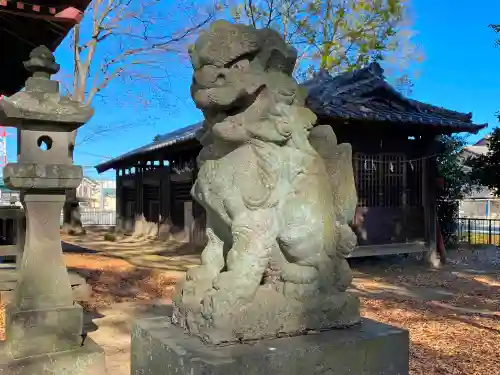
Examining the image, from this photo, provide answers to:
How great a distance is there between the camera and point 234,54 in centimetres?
238

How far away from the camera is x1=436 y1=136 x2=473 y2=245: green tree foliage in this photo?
47.2 feet

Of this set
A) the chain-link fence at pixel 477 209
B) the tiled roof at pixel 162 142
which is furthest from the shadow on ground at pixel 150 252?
the chain-link fence at pixel 477 209

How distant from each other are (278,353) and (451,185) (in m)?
14.1

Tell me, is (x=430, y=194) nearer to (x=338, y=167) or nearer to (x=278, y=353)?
(x=338, y=167)

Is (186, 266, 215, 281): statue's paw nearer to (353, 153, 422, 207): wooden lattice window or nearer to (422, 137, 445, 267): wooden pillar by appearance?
(353, 153, 422, 207): wooden lattice window

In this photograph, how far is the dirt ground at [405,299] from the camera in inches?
207

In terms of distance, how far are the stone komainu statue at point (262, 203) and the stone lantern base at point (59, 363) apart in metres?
2.73

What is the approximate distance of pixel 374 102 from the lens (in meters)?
11.3

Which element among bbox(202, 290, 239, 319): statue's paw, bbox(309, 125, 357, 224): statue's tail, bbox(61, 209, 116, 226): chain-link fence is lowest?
bbox(61, 209, 116, 226): chain-link fence

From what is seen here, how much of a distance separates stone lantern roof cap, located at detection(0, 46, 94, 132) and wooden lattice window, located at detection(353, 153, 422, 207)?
7059 mm

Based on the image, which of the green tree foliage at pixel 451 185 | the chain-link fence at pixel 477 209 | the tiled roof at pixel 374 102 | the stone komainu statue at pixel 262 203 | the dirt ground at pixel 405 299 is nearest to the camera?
the stone komainu statue at pixel 262 203

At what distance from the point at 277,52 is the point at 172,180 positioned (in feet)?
44.7

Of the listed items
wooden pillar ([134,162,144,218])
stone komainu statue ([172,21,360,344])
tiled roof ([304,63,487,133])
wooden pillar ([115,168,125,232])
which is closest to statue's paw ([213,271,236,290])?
stone komainu statue ([172,21,360,344])

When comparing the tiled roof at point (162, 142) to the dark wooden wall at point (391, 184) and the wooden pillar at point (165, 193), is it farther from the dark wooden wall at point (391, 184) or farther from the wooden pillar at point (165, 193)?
the dark wooden wall at point (391, 184)
